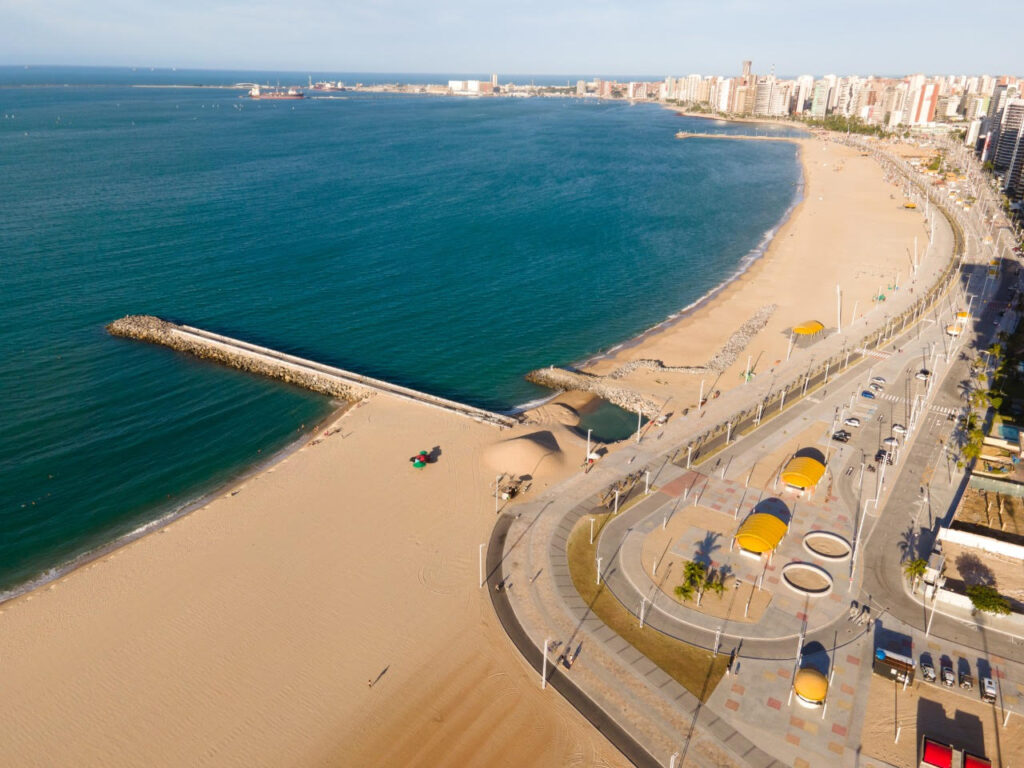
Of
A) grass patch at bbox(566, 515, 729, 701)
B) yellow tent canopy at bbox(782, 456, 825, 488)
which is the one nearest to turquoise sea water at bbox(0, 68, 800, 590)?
grass patch at bbox(566, 515, 729, 701)

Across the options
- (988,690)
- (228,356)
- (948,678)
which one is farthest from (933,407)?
(228,356)

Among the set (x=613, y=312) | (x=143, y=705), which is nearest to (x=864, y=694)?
(x=143, y=705)

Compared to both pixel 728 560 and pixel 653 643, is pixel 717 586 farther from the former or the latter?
pixel 653 643

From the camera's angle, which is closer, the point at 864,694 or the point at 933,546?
the point at 864,694

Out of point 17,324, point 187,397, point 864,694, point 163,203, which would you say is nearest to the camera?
point 864,694

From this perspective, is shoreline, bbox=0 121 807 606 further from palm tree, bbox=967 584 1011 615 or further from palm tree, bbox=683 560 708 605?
palm tree, bbox=967 584 1011 615

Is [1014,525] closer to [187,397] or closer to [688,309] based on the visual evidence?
[688,309]

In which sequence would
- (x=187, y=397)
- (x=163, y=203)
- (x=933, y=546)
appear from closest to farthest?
(x=933, y=546), (x=187, y=397), (x=163, y=203)
